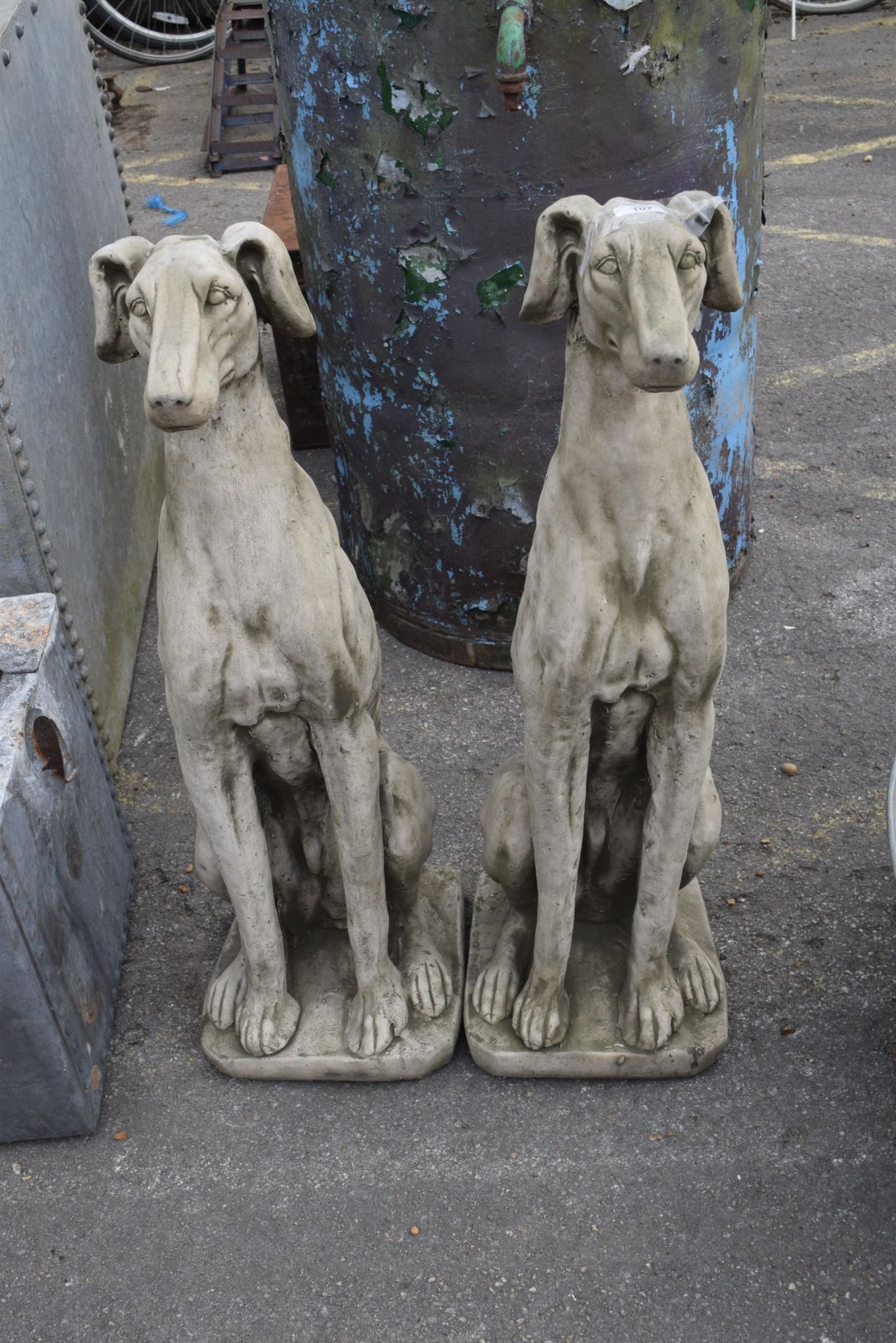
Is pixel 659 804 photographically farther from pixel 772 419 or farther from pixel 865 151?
pixel 865 151

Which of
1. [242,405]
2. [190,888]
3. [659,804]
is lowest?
[190,888]

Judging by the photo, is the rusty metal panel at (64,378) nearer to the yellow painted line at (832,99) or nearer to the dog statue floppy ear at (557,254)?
the dog statue floppy ear at (557,254)

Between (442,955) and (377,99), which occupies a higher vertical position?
(377,99)

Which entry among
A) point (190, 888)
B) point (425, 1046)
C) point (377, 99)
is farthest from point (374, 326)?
point (425, 1046)

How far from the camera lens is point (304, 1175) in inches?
119

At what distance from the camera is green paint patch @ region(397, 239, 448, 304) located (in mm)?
3828

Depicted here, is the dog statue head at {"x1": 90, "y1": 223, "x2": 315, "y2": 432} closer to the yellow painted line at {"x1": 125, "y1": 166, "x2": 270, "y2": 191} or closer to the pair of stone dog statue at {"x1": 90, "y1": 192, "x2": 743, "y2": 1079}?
the pair of stone dog statue at {"x1": 90, "y1": 192, "x2": 743, "y2": 1079}

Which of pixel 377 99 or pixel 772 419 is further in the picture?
pixel 772 419

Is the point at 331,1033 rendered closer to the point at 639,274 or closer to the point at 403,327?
the point at 639,274

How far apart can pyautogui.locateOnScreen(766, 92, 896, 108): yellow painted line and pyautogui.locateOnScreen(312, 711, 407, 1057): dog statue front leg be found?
7493mm

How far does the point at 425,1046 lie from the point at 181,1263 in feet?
2.34

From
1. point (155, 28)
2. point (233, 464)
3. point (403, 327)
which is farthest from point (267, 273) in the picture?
point (155, 28)

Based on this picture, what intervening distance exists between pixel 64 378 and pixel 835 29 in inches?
324

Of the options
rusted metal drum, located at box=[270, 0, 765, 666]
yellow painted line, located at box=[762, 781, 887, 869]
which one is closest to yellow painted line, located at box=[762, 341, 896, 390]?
rusted metal drum, located at box=[270, 0, 765, 666]
